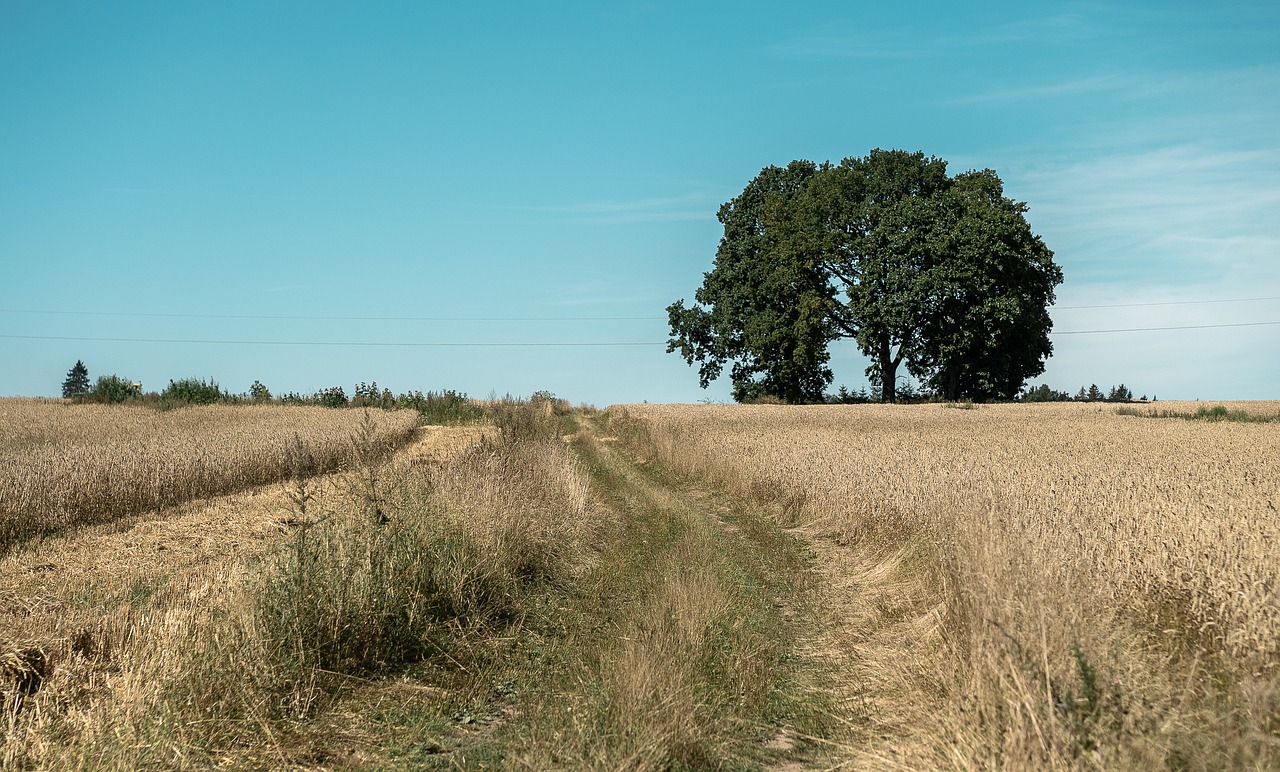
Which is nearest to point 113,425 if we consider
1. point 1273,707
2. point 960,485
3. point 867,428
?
point 867,428

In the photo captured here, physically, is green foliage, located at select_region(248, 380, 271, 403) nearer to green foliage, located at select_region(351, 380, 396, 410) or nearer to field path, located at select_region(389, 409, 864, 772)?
green foliage, located at select_region(351, 380, 396, 410)

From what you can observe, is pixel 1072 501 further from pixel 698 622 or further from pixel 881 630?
pixel 698 622

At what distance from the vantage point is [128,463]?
16.8 m

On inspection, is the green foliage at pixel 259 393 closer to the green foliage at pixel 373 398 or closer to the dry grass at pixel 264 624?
the green foliage at pixel 373 398

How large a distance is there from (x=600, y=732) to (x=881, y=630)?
379 centimetres

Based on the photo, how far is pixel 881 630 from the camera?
8.83 m

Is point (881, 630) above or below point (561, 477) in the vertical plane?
below

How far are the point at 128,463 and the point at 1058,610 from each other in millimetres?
16214

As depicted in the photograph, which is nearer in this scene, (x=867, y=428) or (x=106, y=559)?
(x=106, y=559)

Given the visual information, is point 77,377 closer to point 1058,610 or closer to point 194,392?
point 194,392

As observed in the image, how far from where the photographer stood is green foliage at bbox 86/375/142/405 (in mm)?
47938

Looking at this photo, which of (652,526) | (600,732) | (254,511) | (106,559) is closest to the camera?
(600,732)

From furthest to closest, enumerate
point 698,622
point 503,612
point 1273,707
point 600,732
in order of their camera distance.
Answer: point 503,612, point 698,622, point 600,732, point 1273,707

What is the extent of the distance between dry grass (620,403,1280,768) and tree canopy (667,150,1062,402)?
29.8m
